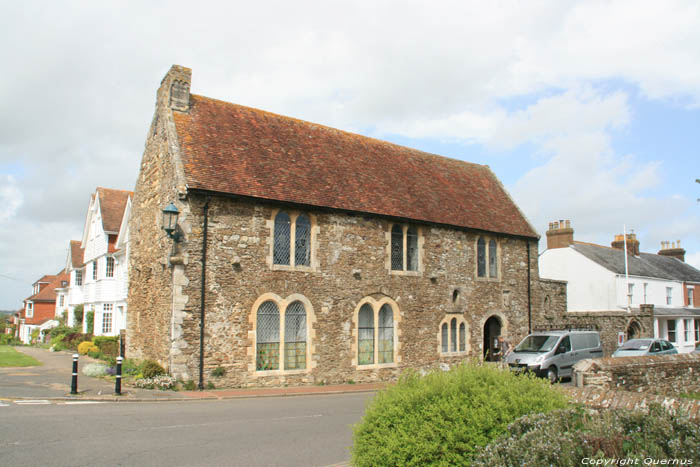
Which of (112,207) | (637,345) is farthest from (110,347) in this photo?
(637,345)

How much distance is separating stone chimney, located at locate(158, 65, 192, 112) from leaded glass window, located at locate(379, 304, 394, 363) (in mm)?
10686

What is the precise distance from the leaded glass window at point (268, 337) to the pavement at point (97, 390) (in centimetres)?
90

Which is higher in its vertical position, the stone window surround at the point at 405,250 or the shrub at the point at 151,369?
the stone window surround at the point at 405,250

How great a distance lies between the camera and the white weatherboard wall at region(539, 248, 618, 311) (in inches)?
1400

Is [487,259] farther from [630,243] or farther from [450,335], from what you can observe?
[630,243]

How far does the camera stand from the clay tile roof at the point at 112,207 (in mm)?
34188

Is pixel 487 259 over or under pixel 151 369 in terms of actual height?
over

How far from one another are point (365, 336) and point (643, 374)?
10164 mm

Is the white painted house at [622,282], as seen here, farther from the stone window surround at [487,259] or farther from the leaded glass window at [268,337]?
the leaded glass window at [268,337]

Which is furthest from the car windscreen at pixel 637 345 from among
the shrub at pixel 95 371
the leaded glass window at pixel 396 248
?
the shrub at pixel 95 371

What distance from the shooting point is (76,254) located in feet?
151

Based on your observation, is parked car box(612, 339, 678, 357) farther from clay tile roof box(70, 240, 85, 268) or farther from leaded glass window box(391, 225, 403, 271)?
clay tile roof box(70, 240, 85, 268)

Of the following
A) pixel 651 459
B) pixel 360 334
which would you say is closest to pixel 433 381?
pixel 651 459

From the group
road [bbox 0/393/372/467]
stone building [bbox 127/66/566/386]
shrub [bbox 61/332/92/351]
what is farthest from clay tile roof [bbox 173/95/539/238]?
shrub [bbox 61/332/92/351]
